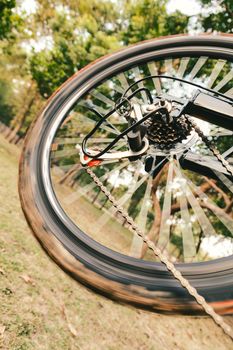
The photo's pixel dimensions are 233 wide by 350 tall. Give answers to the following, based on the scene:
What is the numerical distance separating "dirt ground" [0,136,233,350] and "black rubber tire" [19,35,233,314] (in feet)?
3.00

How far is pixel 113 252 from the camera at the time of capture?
1.52m

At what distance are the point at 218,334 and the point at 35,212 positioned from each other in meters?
6.54

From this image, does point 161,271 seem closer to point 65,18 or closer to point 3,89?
point 65,18

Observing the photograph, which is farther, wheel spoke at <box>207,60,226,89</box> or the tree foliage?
the tree foliage

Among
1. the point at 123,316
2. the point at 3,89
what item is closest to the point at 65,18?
the point at 123,316

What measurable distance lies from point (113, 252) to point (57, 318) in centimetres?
260

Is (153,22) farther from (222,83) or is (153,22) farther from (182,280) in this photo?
(182,280)

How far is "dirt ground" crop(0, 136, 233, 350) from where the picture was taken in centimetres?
311

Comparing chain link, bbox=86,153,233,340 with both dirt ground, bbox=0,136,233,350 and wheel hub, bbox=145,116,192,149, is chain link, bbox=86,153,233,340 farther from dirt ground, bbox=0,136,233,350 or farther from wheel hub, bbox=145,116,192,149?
dirt ground, bbox=0,136,233,350

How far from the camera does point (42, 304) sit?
375 cm

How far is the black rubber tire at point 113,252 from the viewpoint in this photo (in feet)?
Answer: 4.03

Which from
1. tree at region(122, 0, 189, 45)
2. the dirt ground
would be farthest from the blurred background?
the dirt ground

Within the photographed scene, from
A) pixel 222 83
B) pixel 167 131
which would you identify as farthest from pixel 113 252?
pixel 222 83

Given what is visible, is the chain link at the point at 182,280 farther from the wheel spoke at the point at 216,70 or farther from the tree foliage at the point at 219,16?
the tree foliage at the point at 219,16
